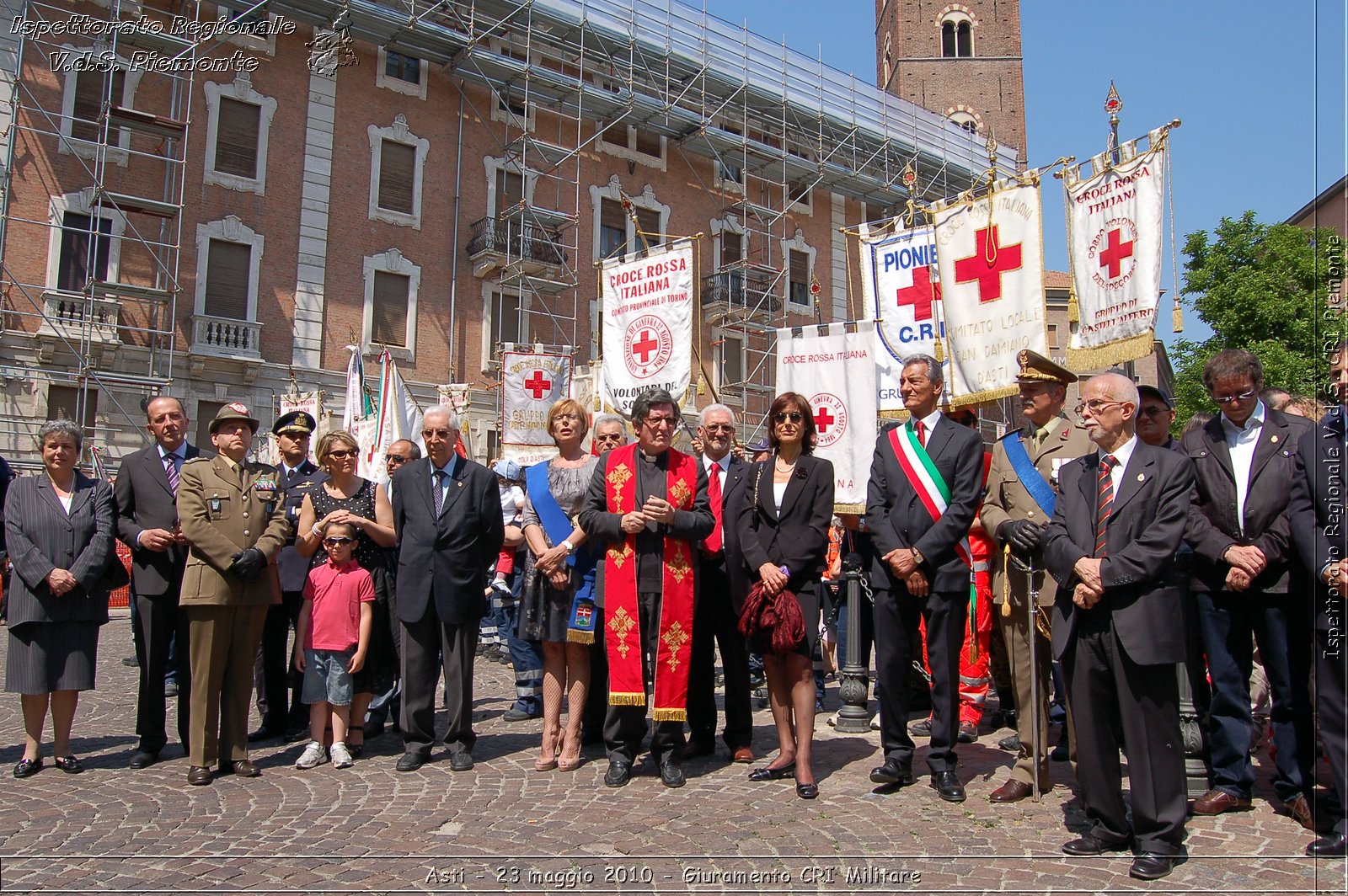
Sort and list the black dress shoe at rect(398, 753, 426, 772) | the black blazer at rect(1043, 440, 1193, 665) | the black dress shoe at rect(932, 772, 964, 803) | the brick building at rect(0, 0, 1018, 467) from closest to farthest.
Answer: the black blazer at rect(1043, 440, 1193, 665), the black dress shoe at rect(932, 772, 964, 803), the black dress shoe at rect(398, 753, 426, 772), the brick building at rect(0, 0, 1018, 467)

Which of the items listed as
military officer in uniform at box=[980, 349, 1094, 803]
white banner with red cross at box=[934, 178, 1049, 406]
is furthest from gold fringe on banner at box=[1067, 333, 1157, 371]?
military officer in uniform at box=[980, 349, 1094, 803]

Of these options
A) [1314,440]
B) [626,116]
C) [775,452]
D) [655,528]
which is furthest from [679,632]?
[626,116]

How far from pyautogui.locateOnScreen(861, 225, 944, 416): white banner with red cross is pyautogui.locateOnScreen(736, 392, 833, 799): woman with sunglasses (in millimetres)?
3989

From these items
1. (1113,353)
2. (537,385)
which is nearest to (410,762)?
(1113,353)

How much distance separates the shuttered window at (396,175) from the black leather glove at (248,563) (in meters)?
20.7

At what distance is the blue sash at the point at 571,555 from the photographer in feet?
17.8

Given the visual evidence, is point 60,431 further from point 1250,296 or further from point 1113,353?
point 1250,296

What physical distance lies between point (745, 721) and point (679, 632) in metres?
0.91

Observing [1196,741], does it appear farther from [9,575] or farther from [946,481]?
[9,575]

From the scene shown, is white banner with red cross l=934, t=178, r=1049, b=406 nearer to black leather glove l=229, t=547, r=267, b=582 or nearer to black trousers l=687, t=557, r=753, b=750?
black trousers l=687, t=557, r=753, b=750

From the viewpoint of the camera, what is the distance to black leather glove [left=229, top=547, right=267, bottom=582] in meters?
5.32

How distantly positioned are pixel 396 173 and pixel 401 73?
2.68m

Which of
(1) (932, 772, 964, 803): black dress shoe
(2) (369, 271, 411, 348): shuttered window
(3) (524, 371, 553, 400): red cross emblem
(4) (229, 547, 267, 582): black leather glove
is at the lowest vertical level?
(1) (932, 772, 964, 803): black dress shoe

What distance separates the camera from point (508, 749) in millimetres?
6066
